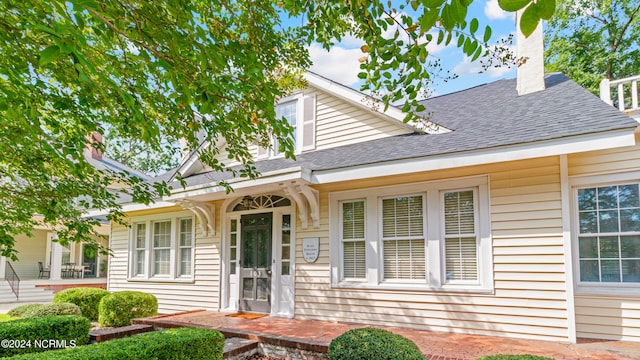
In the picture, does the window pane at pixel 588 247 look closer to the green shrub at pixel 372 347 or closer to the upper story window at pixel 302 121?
the green shrub at pixel 372 347

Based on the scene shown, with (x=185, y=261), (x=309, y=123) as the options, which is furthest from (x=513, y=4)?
(x=185, y=261)

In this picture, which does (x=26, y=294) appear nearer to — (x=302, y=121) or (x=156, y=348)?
(x=302, y=121)

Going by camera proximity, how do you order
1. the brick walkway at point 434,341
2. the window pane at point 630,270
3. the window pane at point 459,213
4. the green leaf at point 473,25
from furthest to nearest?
the window pane at point 459,213, the window pane at point 630,270, the brick walkway at point 434,341, the green leaf at point 473,25

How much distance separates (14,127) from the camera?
425 cm

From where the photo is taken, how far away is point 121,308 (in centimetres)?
866

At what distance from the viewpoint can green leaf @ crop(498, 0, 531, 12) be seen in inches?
54.4

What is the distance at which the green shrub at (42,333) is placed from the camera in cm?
543

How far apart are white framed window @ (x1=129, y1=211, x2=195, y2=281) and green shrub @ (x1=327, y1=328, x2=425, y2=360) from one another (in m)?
6.35

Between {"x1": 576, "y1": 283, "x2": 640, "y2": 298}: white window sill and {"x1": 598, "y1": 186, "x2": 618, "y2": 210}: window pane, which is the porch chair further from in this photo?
{"x1": 598, "y1": 186, "x2": 618, "y2": 210}: window pane

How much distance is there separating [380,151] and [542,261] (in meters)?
3.13

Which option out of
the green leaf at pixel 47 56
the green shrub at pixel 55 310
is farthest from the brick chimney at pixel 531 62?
the green shrub at pixel 55 310

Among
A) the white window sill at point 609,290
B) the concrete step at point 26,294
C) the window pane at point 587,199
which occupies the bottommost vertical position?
the concrete step at point 26,294

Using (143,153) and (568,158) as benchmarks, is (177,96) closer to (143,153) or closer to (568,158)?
(568,158)

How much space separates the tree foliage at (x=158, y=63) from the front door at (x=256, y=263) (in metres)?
3.78
